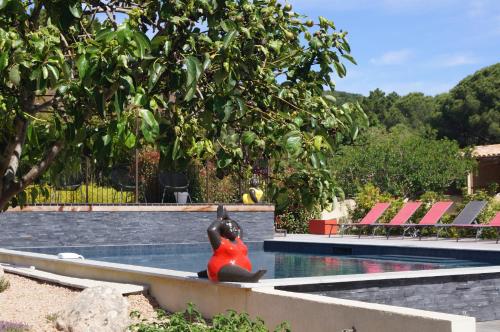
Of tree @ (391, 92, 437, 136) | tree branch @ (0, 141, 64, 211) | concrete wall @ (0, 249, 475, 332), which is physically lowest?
concrete wall @ (0, 249, 475, 332)

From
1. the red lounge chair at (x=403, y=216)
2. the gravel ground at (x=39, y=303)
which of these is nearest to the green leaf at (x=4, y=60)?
the gravel ground at (x=39, y=303)

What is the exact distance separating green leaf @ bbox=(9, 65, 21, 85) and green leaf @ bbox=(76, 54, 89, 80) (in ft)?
1.04

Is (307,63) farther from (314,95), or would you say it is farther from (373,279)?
(373,279)

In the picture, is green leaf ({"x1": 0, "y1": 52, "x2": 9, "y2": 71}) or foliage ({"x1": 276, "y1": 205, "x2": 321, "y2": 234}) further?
foliage ({"x1": 276, "y1": 205, "x2": 321, "y2": 234})

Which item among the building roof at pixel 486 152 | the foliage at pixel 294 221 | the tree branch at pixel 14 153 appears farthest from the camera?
the building roof at pixel 486 152

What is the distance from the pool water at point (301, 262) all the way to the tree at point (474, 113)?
27721 millimetres

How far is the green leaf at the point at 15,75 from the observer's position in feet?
10.4

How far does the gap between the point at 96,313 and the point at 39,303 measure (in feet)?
7.22

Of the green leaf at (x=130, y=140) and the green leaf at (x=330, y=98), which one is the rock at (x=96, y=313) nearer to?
the green leaf at (x=330, y=98)

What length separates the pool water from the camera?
1424 centimetres

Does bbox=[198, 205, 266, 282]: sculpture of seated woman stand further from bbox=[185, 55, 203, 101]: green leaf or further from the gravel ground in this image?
bbox=[185, 55, 203, 101]: green leaf

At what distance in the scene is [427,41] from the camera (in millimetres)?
28984

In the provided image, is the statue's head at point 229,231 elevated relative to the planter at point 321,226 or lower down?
elevated

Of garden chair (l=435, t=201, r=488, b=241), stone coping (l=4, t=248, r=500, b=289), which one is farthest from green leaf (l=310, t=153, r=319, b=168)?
garden chair (l=435, t=201, r=488, b=241)
